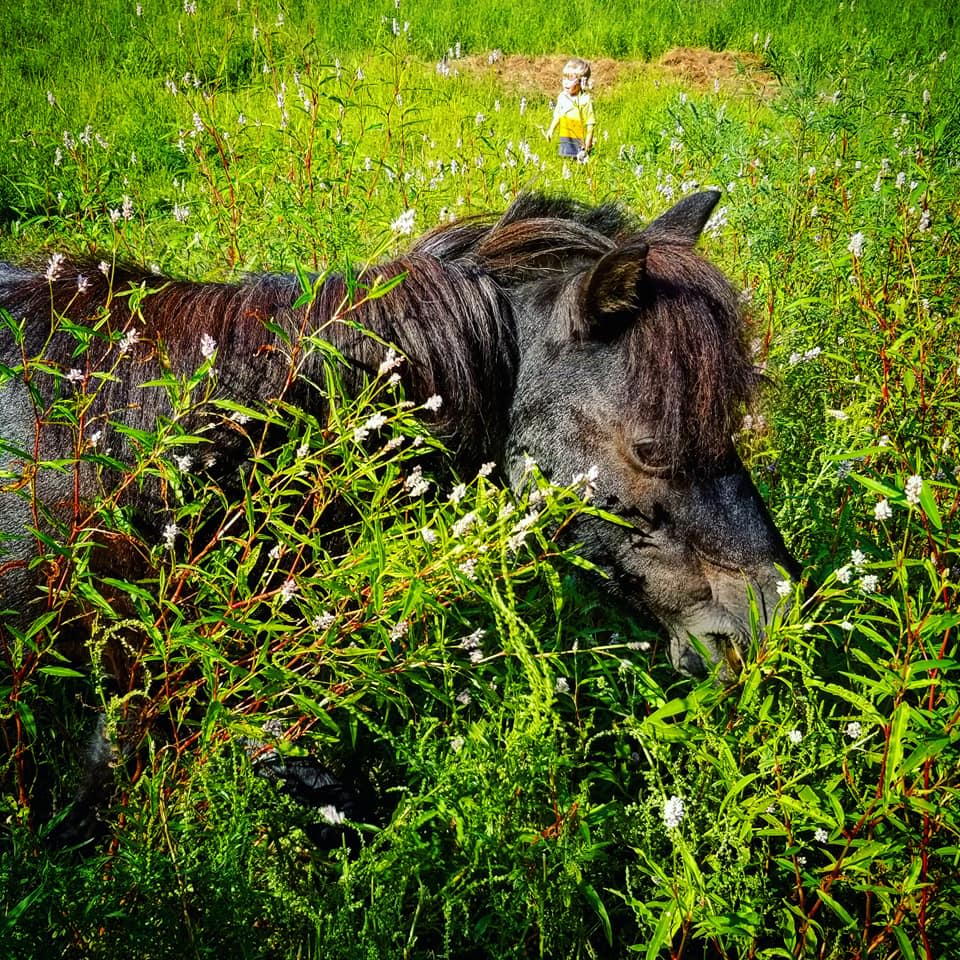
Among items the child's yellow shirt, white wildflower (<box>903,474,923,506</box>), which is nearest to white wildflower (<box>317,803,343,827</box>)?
white wildflower (<box>903,474,923,506</box>)

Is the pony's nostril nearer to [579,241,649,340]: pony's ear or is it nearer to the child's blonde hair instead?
[579,241,649,340]: pony's ear

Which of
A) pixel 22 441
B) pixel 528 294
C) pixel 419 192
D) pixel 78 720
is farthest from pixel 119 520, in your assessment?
pixel 419 192

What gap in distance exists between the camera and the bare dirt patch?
42.7 ft

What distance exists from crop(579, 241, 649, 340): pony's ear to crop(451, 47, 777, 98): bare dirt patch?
1089cm

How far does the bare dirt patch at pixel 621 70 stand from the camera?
42.7ft

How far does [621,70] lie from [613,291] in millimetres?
13564

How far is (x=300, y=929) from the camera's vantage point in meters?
1.86

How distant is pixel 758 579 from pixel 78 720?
226 centimetres

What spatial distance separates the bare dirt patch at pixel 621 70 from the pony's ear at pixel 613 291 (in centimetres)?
1089

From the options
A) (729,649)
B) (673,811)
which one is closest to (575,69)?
(729,649)

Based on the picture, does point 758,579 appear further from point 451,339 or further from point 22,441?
point 22,441

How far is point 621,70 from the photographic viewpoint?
47.0ft

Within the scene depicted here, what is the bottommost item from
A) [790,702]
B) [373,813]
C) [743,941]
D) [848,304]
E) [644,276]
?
[373,813]

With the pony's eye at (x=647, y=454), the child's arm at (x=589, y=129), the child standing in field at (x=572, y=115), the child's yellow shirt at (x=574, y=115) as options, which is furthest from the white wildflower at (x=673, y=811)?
the child's yellow shirt at (x=574, y=115)
